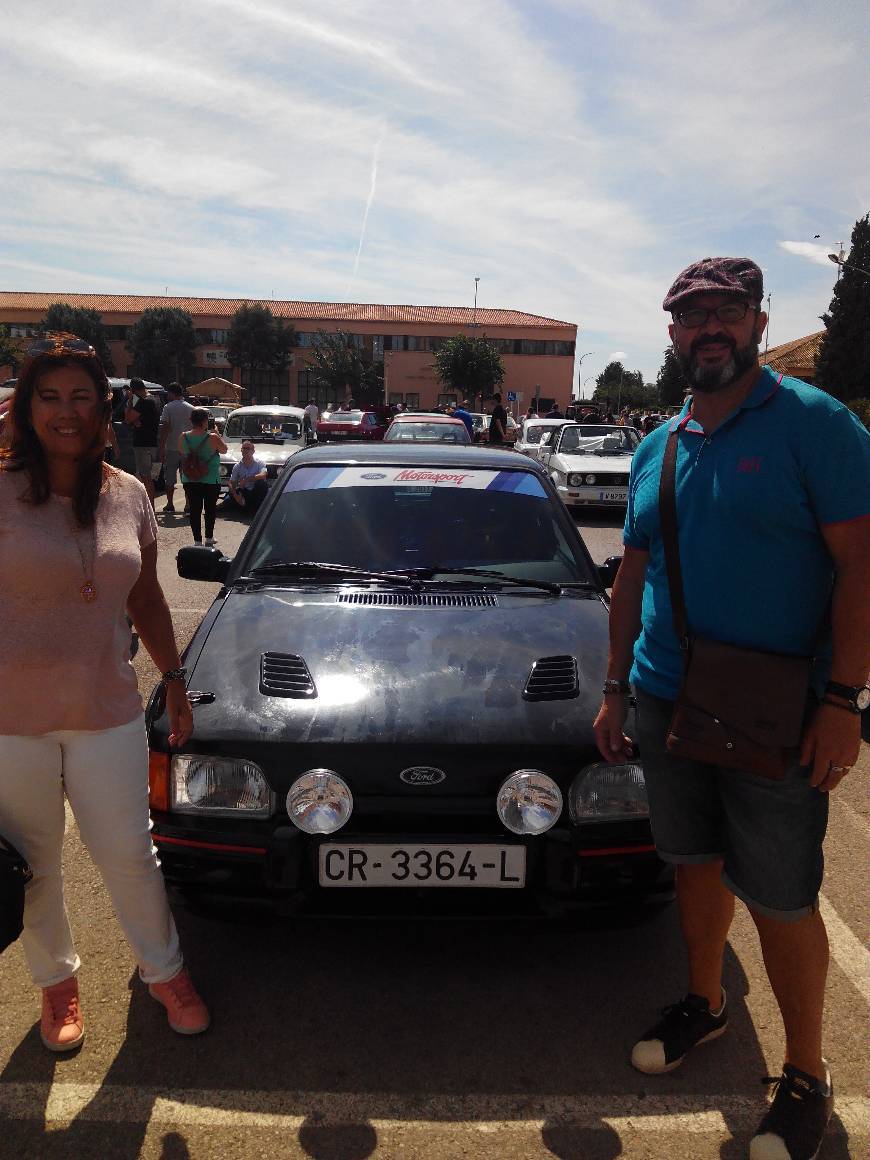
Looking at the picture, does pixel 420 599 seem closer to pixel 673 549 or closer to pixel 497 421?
pixel 673 549

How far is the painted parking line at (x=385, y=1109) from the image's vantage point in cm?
212

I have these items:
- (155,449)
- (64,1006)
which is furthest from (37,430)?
(155,449)

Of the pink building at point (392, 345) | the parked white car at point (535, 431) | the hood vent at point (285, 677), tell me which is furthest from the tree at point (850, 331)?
the hood vent at point (285, 677)

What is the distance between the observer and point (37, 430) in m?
2.15

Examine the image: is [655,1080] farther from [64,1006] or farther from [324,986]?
[64,1006]

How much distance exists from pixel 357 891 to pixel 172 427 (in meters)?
11.7

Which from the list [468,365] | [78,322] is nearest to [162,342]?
Result: [78,322]

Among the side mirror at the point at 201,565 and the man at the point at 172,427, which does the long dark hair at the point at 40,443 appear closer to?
the side mirror at the point at 201,565

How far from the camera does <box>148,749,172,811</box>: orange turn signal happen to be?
8.17 feet

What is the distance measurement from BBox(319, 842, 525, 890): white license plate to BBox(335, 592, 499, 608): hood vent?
39.8 inches

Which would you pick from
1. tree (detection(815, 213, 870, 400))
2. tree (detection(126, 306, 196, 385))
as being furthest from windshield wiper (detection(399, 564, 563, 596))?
tree (detection(126, 306, 196, 385))

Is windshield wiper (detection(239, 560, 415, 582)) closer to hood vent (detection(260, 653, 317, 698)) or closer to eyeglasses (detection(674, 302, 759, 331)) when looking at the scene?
hood vent (detection(260, 653, 317, 698))

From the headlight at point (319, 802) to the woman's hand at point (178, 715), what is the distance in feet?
1.13

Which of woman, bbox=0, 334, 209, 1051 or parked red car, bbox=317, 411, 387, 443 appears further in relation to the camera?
parked red car, bbox=317, 411, 387, 443
